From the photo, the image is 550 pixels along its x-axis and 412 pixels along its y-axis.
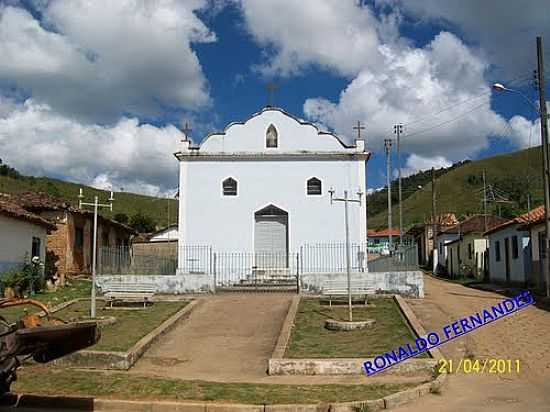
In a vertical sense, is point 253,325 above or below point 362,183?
below

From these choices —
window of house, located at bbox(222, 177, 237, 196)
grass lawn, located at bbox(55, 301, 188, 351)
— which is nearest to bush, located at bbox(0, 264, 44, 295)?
grass lawn, located at bbox(55, 301, 188, 351)

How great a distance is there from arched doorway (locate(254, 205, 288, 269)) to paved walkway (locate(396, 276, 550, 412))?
7.14 meters

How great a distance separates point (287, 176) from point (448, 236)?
25708 millimetres

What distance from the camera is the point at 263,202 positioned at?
82.1 ft

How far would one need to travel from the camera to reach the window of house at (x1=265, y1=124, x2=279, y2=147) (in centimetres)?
2538

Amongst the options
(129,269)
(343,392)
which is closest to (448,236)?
(129,269)

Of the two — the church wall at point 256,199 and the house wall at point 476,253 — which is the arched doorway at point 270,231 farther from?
the house wall at point 476,253

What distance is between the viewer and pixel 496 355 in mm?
11891

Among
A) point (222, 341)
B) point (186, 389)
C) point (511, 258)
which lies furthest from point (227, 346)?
point (511, 258)

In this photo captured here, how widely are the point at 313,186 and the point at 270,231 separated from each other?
258cm

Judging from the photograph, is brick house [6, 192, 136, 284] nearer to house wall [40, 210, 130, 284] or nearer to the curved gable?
house wall [40, 210, 130, 284]

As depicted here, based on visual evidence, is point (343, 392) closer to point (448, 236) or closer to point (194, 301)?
point (194, 301)

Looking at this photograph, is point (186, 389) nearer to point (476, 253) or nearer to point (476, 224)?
point (476, 253)

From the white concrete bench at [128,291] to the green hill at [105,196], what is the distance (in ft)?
134
